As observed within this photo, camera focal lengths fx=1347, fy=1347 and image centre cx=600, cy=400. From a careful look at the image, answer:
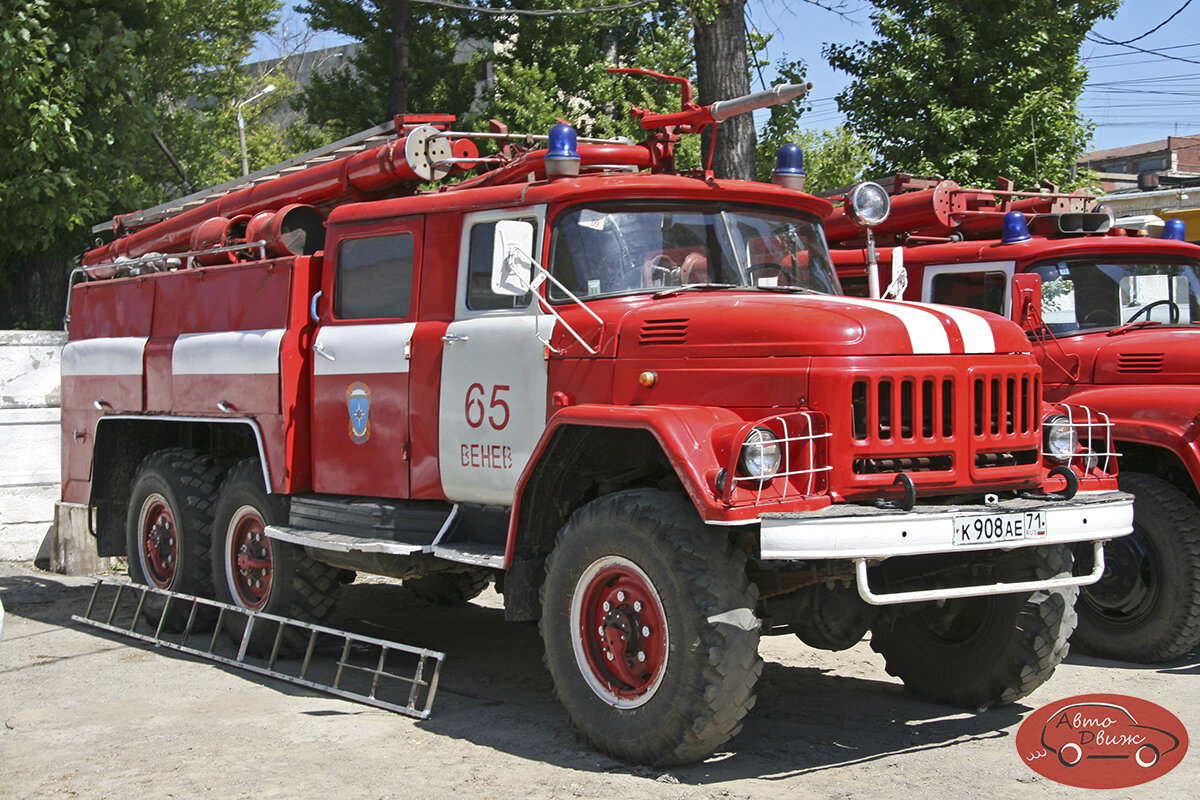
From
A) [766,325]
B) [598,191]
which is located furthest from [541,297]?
[766,325]

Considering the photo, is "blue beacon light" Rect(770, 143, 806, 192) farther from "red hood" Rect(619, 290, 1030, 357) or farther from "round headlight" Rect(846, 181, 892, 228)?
"red hood" Rect(619, 290, 1030, 357)

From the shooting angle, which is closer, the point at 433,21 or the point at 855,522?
the point at 855,522

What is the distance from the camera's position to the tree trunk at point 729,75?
42.2 ft

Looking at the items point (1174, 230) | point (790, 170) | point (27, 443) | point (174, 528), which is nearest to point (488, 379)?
point (790, 170)

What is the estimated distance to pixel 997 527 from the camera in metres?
5.57

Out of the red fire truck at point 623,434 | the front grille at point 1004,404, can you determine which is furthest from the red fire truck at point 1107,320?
the front grille at point 1004,404

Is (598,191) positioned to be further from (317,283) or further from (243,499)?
(243,499)

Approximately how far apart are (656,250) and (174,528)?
14.6 feet

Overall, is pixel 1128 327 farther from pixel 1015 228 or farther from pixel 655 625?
pixel 655 625

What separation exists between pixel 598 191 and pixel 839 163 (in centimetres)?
2300

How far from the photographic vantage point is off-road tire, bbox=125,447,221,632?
906 centimetres

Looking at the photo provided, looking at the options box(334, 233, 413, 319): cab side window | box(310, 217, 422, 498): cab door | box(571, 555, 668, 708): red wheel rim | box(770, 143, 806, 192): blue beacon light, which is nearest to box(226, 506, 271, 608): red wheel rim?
box(310, 217, 422, 498): cab door

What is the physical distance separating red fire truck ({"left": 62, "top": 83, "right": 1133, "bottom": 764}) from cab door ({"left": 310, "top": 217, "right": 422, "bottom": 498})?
0.02 meters

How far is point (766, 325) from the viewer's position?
5.72m
